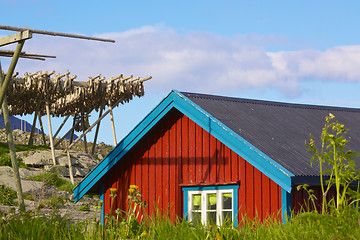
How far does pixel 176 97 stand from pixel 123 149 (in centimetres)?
179

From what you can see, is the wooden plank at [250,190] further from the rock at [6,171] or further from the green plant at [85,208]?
the rock at [6,171]

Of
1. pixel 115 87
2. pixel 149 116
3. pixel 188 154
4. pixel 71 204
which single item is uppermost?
pixel 115 87

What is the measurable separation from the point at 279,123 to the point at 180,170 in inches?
A: 90.8

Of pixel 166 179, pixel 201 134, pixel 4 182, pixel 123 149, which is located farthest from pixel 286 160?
pixel 4 182

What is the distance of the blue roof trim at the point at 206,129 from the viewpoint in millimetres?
9969

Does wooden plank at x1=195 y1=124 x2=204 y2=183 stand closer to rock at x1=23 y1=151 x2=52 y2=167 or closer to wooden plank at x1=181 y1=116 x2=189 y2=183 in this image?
wooden plank at x1=181 y1=116 x2=189 y2=183

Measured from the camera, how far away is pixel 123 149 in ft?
42.2

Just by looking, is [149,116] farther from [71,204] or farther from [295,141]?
[71,204]

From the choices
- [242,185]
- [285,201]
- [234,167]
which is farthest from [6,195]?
[285,201]

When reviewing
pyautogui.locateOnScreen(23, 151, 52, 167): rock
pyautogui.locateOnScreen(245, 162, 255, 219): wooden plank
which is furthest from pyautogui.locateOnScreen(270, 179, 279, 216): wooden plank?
pyautogui.locateOnScreen(23, 151, 52, 167): rock

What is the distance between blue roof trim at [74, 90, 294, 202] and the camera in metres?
9.97

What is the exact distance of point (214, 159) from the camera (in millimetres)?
11664

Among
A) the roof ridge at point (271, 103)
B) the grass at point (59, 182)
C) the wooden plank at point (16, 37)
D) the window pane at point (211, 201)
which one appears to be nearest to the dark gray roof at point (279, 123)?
the roof ridge at point (271, 103)

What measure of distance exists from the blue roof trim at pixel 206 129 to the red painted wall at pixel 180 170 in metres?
0.38
